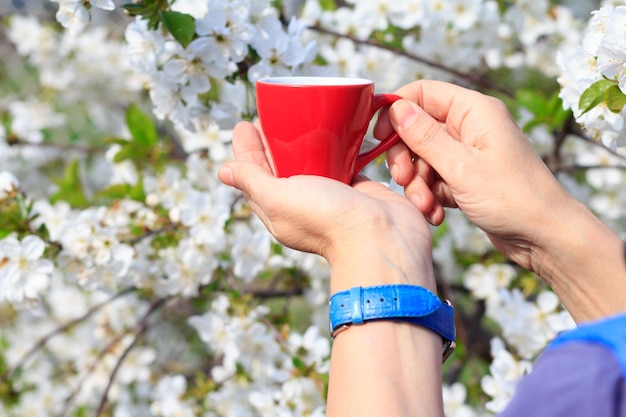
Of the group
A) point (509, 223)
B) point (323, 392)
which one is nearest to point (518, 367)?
point (323, 392)

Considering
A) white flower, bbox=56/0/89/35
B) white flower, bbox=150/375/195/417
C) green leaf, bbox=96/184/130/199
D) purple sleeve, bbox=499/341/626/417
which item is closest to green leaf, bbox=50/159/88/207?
green leaf, bbox=96/184/130/199

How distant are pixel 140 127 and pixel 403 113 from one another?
1214mm

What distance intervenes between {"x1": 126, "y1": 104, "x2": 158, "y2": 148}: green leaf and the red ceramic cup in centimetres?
104

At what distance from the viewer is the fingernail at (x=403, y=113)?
1.32 metres

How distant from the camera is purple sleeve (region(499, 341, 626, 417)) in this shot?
0.57 m

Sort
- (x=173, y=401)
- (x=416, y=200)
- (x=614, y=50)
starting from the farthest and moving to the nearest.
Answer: (x=173, y=401) < (x=416, y=200) < (x=614, y=50)

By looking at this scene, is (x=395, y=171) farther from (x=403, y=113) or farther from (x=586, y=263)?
(x=586, y=263)

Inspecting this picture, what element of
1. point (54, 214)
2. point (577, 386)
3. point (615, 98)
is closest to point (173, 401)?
point (54, 214)

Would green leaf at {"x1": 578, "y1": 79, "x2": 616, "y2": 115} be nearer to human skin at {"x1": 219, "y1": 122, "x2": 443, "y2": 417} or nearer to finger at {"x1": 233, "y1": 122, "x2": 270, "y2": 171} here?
human skin at {"x1": 219, "y1": 122, "x2": 443, "y2": 417}

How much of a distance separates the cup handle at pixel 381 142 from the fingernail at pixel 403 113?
0.03m

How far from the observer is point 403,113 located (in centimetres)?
133

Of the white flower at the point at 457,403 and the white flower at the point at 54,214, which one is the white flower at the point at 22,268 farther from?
the white flower at the point at 457,403

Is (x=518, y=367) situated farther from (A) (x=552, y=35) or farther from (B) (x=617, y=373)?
(A) (x=552, y=35)

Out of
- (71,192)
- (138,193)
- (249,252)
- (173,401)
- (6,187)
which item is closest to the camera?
(6,187)
